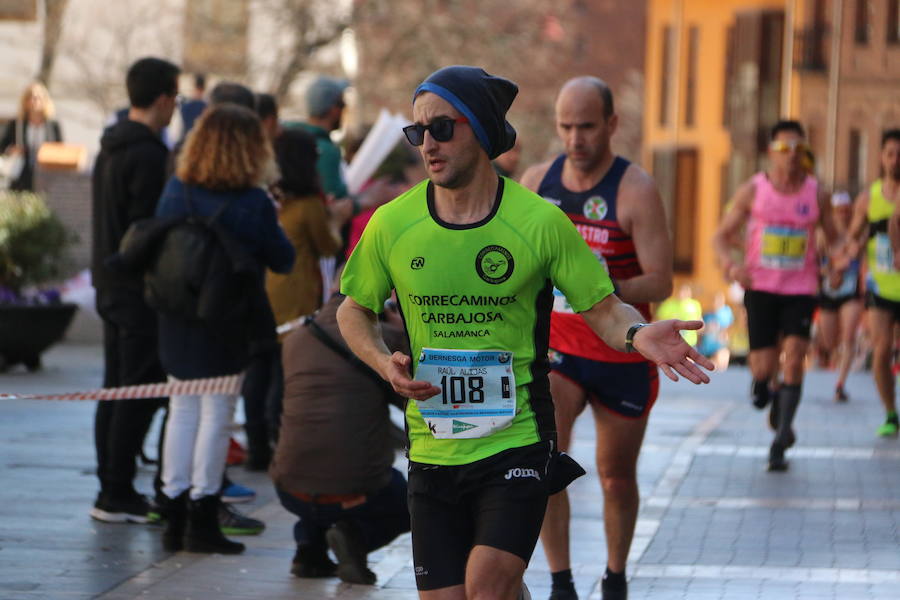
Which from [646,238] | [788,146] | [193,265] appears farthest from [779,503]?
[193,265]

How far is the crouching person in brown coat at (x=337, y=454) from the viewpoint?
7258 mm

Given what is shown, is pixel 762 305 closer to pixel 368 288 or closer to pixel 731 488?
pixel 731 488

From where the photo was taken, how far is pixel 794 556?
324 inches

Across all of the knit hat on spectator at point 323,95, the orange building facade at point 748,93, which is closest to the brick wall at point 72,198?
the knit hat on spectator at point 323,95

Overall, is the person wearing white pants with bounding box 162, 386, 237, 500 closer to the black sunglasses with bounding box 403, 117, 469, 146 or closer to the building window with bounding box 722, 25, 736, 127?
the black sunglasses with bounding box 403, 117, 469, 146

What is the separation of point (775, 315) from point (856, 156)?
39102 mm

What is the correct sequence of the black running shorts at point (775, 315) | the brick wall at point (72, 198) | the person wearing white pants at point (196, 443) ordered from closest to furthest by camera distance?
the person wearing white pants at point (196, 443) < the black running shorts at point (775, 315) < the brick wall at point (72, 198)

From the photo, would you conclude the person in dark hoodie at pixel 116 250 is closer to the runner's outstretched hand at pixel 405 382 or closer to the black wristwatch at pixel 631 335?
the runner's outstretched hand at pixel 405 382

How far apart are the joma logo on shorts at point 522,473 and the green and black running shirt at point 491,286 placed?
0.07 meters

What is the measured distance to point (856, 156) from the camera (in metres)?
49.5

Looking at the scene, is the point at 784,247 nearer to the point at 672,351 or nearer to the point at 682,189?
the point at 672,351

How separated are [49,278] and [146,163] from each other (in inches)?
290

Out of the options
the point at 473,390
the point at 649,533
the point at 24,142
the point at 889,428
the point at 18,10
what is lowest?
the point at 889,428

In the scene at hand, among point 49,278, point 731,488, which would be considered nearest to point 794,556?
point 731,488
